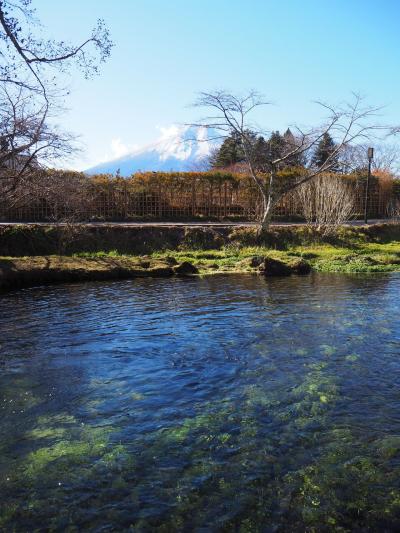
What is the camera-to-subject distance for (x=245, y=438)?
197 inches

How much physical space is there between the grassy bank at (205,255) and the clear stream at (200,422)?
4.57 meters

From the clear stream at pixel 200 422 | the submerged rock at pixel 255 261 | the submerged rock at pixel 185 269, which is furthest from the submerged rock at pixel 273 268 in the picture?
the clear stream at pixel 200 422

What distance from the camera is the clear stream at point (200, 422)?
155 inches

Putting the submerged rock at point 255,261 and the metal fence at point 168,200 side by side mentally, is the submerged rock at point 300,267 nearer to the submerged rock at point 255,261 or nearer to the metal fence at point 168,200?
the submerged rock at point 255,261

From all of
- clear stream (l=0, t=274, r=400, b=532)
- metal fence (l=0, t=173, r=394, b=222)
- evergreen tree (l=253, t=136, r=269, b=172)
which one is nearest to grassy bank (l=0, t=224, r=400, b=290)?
metal fence (l=0, t=173, r=394, b=222)

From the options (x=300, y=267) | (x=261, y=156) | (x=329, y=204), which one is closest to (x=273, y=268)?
(x=300, y=267)

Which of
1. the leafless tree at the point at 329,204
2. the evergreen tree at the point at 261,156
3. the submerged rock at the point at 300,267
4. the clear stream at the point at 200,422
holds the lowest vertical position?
the clear stream at the point at 200,422

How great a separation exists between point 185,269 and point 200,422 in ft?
35.3

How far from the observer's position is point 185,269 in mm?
16016

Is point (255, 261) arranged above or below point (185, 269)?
above

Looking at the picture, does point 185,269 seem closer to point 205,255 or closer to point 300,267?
point 205,255

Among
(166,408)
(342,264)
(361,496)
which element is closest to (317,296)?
(342,264)

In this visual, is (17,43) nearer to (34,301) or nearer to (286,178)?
(34,301)

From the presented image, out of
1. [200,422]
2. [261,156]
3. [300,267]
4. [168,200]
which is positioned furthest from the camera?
[168,200]
